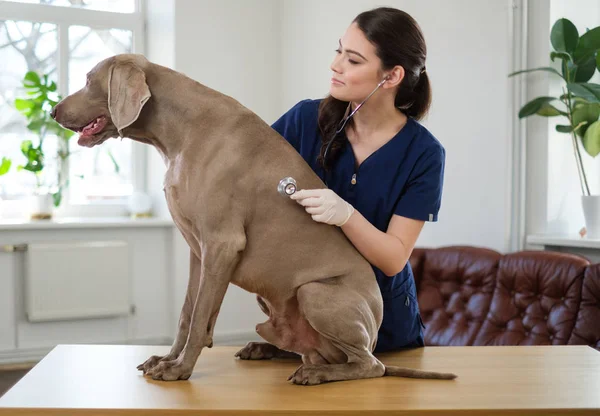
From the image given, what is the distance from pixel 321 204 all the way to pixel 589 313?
72.1 inches

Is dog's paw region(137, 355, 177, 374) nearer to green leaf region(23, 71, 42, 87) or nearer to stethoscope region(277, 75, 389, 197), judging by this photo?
stethoscope region(277, 75, 389, 197)

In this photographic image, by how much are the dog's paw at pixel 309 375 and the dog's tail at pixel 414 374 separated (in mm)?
156

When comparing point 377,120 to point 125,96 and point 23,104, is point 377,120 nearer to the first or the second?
point 125,96

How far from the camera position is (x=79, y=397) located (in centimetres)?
126

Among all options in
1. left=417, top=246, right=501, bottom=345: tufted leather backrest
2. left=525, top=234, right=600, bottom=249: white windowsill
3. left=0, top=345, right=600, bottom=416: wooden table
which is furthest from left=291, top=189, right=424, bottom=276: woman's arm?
left=525, top=234, right=600, bottom=249: white windowsill

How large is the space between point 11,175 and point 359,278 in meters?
3.57

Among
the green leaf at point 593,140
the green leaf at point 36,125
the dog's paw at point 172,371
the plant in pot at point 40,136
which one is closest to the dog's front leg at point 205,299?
the dog's paw at point 172,371

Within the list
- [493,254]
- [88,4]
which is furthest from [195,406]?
[88,4]

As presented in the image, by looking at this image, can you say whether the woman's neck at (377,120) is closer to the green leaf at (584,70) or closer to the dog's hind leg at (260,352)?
the dog's hind leg at (260,352)

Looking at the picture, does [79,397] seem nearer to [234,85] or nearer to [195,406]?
[195,406]

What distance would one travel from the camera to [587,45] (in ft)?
10.8

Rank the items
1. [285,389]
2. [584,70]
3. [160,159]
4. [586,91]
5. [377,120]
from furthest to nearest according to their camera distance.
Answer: [160,159]
[584,70]
[586,91]
[377,120]
[285,389]

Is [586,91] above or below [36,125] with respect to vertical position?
above

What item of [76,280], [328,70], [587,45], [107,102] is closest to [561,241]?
[587,45]
